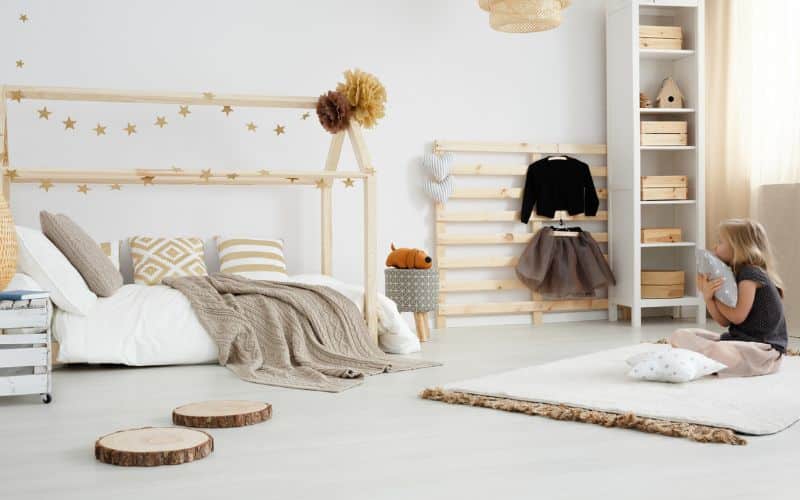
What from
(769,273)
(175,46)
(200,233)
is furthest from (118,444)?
(175,46)

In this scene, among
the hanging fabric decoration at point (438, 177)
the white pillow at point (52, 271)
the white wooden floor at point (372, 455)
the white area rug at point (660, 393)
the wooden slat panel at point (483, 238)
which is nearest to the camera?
the white wooden floor at point (372, 455)

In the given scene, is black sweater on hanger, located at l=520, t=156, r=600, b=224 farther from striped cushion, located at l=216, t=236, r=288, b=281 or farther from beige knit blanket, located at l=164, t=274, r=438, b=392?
beige knit blanket, located at l=164, t=274, r=438, b=392

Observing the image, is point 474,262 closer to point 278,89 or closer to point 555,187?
point 555,187

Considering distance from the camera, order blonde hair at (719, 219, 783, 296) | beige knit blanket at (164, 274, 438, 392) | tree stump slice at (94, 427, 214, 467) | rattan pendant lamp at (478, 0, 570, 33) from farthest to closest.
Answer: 1. rattan pendant lamp at (478, 0, 570, 33)
2. beige knit blanket at (164, 274, 438, 392)
3. blonde hair at (719, 219, 783, 296)
4. tree stump slice at (94, 427, 214, 467)

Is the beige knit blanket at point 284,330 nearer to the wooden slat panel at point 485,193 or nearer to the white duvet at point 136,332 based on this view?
the white duvet at point 136,332

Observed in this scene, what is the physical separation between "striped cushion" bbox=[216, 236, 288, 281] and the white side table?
1519 mm

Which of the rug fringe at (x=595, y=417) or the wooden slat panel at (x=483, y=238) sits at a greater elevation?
the wooden slat panel at (x=483, y=238)

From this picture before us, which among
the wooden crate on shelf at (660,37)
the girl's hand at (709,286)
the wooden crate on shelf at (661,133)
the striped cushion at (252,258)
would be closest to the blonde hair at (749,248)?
the girl's hand at (709,286)

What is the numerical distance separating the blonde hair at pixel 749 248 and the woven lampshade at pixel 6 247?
8.21ft

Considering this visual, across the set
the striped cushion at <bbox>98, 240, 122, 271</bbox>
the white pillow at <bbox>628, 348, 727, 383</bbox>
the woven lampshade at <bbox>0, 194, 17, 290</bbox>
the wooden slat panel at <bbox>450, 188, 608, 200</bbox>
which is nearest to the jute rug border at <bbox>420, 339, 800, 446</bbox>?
the white pillow at <bbox>628, 348, 727, 383</bbox>

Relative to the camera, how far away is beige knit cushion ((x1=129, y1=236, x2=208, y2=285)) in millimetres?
4344

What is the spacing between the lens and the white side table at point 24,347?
2848 millimetres

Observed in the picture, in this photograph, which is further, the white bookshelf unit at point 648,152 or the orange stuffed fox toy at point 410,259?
the white bookshelf unit at point 648,152

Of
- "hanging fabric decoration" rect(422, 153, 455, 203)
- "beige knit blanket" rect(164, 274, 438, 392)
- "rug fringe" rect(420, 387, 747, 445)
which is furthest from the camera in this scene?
"hanging fabric decoration" rect(422, 153, 455, 203)
